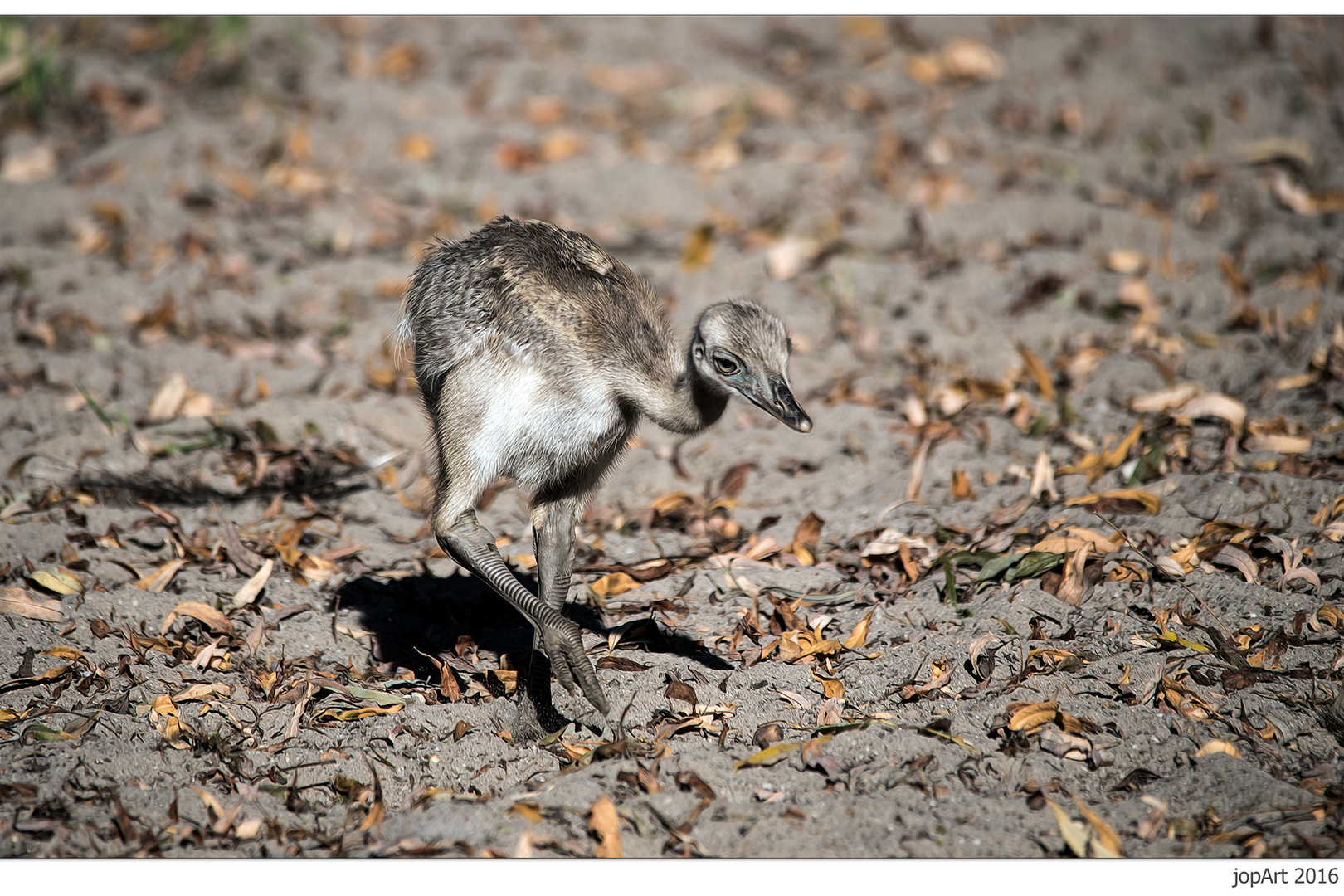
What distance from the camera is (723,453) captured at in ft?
22.9

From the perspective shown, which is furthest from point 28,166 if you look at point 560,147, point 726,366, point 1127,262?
point 1127,262

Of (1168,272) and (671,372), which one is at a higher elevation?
(671,372)

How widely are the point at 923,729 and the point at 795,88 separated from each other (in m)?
8.25

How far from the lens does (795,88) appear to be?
11.1 metres

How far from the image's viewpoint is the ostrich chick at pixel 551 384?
4570mm

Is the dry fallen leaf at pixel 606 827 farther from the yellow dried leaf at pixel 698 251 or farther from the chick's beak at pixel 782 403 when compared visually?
the yellow dried leaf at pixel 698 251

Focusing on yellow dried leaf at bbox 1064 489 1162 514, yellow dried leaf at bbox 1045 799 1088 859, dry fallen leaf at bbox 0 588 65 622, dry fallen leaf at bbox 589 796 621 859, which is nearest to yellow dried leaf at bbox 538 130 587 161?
yellow dried leaf at bbox 1064 489 1162 514

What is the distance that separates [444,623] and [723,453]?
2.19 m

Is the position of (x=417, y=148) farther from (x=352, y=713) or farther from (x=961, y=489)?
(x=352, y=713)

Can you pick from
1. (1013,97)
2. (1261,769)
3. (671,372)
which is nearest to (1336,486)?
(1261,769)

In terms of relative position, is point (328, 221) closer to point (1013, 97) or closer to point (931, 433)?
point (931, 433)

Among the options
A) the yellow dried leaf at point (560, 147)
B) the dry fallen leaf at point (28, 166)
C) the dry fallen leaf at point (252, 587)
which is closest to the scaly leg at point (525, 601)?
the dry fallen leaf at point (252, 587)

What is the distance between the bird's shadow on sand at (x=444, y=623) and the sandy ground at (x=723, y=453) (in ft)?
0.09

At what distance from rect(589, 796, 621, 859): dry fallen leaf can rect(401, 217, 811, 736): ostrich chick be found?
634 mm
